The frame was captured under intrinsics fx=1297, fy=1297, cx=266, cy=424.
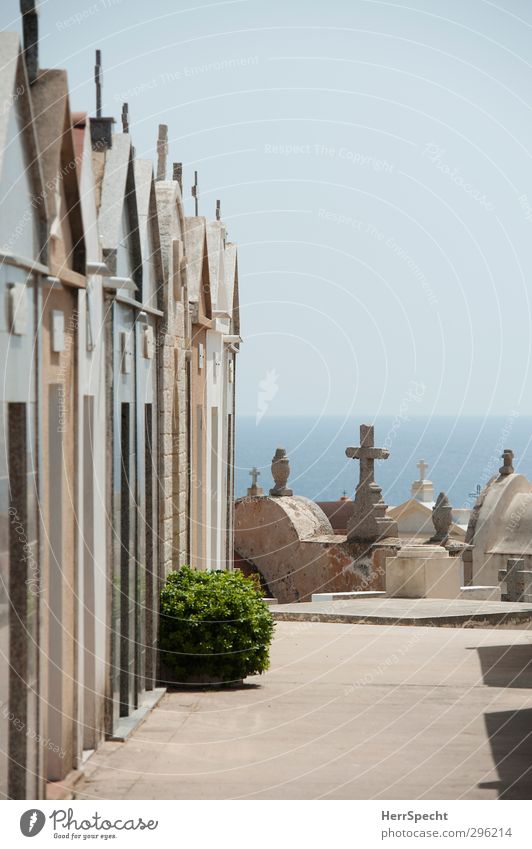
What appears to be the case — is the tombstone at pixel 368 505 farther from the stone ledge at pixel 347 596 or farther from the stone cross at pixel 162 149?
the stone cross at pixel 162 149

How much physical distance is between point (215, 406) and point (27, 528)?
1181 centimetres

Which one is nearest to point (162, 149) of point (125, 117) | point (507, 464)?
point (125, 117)

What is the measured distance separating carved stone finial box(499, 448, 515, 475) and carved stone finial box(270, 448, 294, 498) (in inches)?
284

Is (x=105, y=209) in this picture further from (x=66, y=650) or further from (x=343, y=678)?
(x=343, y=678)

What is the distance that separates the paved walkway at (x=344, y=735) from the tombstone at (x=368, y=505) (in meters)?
8.10

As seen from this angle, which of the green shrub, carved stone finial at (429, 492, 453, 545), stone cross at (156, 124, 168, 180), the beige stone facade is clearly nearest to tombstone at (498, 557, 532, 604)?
carved stone finial at (429, 492, 453, 545)

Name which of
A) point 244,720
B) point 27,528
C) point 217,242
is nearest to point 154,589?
point 244,720

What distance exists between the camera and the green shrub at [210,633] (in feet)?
45.4

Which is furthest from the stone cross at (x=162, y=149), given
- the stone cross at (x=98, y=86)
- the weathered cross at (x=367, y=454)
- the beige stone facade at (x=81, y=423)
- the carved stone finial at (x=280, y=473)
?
the carved stone finial at (x=280, y=473)

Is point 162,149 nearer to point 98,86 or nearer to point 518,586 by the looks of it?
point 98,86

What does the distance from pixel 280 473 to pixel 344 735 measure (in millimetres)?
16082

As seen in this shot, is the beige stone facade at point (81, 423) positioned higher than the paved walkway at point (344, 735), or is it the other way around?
the beige stone facade at point (81, 423)

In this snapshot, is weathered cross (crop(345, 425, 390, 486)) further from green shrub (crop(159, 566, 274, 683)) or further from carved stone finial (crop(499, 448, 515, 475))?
green shrub (crop(159, 566, 274, 683))

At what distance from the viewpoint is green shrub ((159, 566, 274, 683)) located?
45.4 ft
